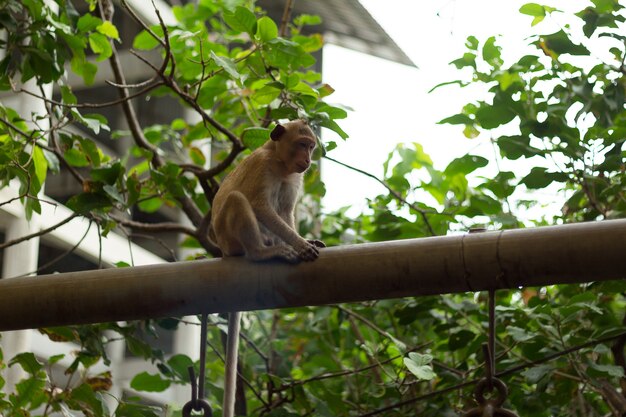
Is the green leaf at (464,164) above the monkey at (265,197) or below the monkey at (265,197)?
above

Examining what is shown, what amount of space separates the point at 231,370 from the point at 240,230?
911 mm

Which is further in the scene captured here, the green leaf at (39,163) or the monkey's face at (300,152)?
the green leaf at (39,163)

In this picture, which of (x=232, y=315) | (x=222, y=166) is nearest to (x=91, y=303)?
(x=232, y=315)

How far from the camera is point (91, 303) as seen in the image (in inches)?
113

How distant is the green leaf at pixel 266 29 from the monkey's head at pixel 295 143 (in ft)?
1.66

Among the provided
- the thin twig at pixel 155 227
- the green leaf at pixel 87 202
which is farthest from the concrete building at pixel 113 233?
the green leaf at pixel 87 202

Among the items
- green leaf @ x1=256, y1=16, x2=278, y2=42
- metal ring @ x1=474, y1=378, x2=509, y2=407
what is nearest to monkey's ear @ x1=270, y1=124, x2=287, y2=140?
green leaf @ x1=256, y1=16, x2=278, y2=42

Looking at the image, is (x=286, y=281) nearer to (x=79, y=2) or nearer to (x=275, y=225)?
(x=275, y=225)

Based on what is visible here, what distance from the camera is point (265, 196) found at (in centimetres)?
469

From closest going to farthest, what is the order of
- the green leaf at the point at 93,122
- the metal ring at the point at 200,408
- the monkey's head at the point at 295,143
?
the metal ring at the point at 200,408
the monkey's head at the point at 295,143
the green leaf at the point at 93,122

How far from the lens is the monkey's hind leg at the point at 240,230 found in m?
4.29

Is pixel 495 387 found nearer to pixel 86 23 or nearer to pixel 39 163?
pixel 39 163

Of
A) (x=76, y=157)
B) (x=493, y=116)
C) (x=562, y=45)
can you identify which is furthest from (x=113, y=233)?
(x=562, y=45)

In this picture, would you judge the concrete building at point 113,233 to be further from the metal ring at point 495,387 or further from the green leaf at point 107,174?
the metal ring at point 495,387
